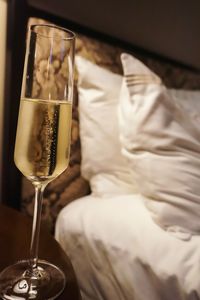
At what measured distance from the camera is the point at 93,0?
111 cm

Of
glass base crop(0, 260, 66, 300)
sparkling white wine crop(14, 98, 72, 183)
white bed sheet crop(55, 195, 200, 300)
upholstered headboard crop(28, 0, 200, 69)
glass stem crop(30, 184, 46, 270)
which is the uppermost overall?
upholstered headboard crop(28, 0, 200, 69)

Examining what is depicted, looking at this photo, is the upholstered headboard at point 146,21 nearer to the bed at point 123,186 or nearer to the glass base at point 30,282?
the bed at point 123,186

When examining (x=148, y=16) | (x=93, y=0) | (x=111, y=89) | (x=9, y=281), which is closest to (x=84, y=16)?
(x=93, y=0)

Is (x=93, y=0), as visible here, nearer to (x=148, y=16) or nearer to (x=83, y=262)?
(x=148, y=16)

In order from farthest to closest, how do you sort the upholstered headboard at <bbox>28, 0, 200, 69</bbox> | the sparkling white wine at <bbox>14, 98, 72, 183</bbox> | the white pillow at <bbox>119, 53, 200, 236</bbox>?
the upholstered headboard at <bbox>28, 0, 200, 69</bbox>, the white pillow at <bbox>119, 53, 200, 236</bbox>, the sparkling white wine at <bbox>14, 98, 72, 183</bbox>

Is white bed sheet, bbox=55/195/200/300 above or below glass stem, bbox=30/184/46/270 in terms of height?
below

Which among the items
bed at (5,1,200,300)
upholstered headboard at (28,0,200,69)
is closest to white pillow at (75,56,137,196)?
bed at (5,1,200,300)

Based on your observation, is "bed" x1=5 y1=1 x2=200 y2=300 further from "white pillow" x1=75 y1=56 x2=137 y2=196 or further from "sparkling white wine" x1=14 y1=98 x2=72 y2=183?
"sparkling white wine" x1=14 y1=98 x2=72 y2=183

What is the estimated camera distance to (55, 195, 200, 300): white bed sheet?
0.68 metres

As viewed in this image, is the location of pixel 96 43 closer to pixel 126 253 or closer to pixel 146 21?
pixel 146 21

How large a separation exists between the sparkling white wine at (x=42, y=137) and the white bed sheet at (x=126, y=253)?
13.9 inches

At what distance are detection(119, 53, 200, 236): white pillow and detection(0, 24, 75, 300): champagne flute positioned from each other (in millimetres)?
375

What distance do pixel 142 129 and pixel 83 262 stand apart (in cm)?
40

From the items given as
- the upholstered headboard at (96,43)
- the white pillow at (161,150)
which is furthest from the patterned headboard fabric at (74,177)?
the white pillow at (161,150)
